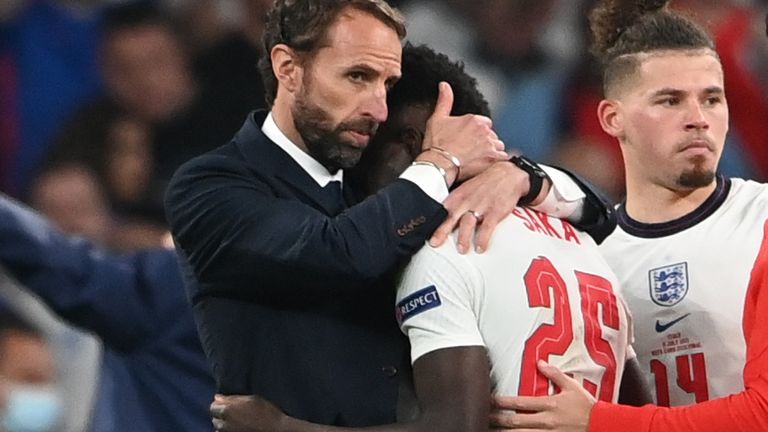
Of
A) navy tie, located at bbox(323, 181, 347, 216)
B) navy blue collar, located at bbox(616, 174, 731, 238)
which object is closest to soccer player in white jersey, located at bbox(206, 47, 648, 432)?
navy tie, located at bbox(323, 181, 347, 216)

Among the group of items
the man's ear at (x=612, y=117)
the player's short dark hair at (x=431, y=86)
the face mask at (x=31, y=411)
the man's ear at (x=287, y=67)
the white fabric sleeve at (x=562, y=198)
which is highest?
the man's ear at (x=612, y=117)

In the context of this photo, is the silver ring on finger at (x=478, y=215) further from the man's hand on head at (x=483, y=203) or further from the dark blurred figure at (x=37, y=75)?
the dark blurred figure at (x=37, y=75)

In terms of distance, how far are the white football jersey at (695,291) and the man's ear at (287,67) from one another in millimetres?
1025

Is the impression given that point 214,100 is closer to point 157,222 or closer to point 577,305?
point 157,222

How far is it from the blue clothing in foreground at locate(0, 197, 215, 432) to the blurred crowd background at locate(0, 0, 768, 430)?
157 centimetres

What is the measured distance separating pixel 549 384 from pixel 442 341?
256mm

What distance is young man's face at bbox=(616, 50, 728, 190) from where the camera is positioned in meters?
3.39

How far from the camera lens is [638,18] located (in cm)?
362

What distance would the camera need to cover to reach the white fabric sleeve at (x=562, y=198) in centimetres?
295

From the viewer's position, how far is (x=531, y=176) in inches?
115

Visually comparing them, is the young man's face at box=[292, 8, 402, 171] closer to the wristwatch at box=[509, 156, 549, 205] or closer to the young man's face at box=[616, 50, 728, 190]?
the wristwatch at box=[509, 156, 549, 205]

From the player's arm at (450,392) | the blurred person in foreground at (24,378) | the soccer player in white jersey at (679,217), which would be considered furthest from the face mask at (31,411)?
the player's arm at (450,392)

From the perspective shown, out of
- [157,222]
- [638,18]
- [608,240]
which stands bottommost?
[157,222]

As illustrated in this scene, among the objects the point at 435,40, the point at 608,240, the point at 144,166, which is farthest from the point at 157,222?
the point at 608,240
